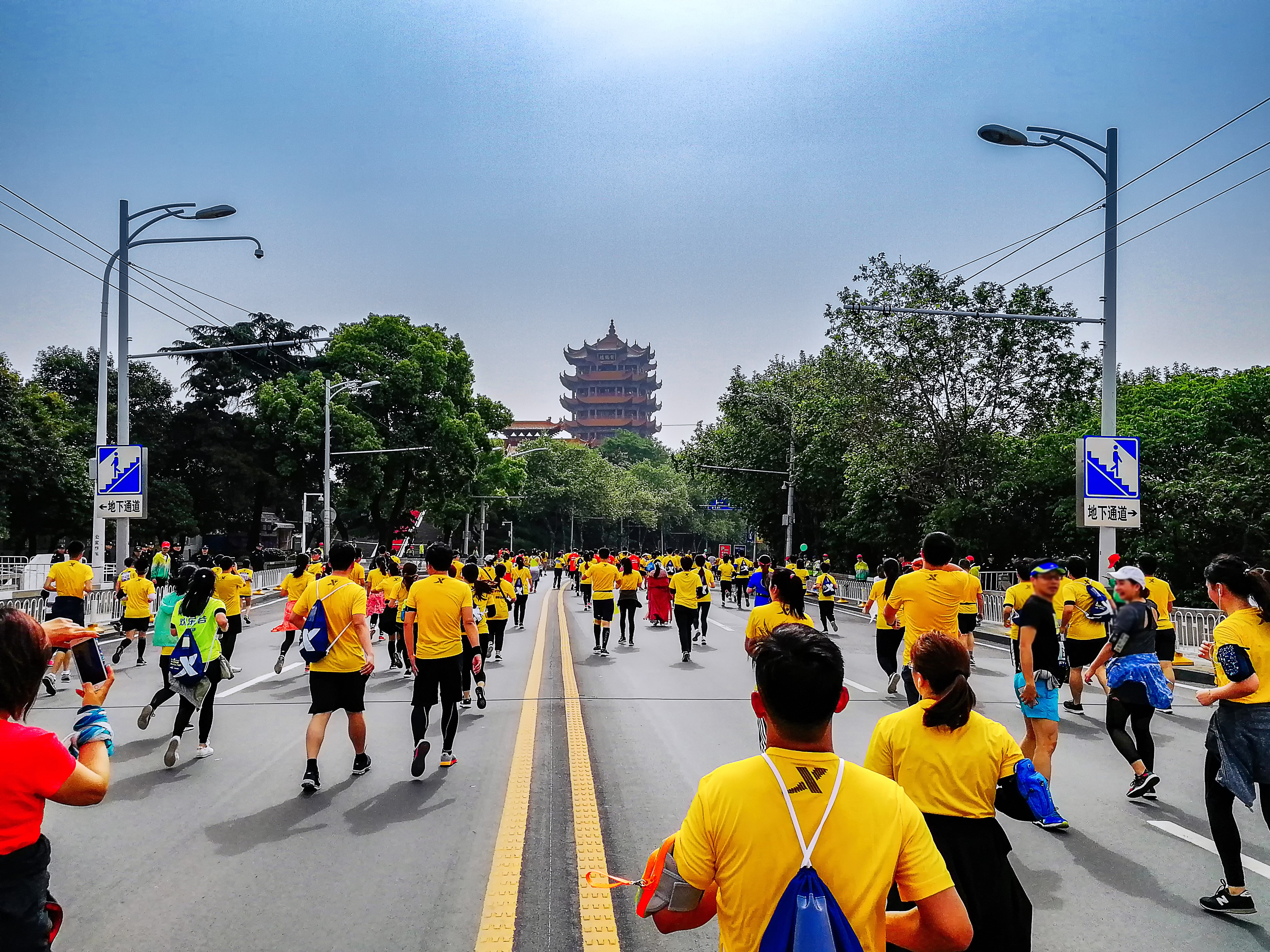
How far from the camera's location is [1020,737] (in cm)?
834

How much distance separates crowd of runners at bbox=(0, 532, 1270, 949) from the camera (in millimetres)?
2119

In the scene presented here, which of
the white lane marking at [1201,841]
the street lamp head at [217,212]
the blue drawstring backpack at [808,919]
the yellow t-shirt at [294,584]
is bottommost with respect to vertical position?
the white lane marking at [1201,841]

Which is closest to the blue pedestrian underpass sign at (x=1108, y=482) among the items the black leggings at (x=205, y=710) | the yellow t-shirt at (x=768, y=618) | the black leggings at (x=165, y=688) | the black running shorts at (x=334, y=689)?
the yellow t-shirt at (x=768, y=618)

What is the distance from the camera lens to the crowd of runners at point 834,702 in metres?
2.12

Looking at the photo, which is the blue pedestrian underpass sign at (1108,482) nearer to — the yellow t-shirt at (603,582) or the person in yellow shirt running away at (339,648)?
the yellow t-shirt at (603,582)

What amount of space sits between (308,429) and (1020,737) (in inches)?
1598

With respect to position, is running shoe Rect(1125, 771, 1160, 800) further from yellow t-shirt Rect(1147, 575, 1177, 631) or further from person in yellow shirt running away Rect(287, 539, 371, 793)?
person in yellow shirt running away Rect(287, 539, 371, 793)

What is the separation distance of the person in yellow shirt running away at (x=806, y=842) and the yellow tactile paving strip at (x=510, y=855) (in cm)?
223

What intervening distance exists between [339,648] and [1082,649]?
737 cm

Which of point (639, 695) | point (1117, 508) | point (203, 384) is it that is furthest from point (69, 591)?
point (203, 384)

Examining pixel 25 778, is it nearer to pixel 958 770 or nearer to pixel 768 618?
pixel 958 770

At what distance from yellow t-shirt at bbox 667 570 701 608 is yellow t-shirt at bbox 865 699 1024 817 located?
11.6 m

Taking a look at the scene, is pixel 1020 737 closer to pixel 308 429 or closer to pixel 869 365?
pixel 869 365

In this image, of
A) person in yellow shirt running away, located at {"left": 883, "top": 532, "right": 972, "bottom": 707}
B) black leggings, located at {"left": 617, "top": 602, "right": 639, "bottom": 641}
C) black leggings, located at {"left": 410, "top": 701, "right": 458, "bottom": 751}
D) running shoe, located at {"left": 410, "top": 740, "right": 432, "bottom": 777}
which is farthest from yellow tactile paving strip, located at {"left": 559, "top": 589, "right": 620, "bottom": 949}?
black leggings, located at {"left": 617, "top": 602, "right": 639, "bottom": 641}
